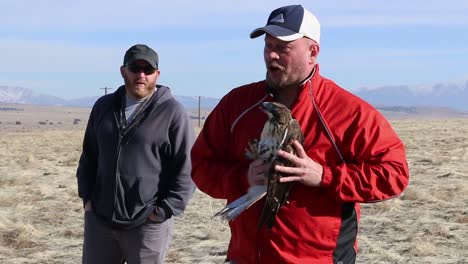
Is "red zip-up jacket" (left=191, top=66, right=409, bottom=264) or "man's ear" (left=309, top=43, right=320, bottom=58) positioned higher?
"man's ear" (left=309, top=43, right=320, bottom=58)

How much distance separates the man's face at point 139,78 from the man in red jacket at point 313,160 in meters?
1.66

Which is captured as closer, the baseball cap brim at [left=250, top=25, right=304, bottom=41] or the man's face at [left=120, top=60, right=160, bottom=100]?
the baseball cap brim at [left=250, top=25, right=304, bottom=41]

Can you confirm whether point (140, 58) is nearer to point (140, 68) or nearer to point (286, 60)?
point (140, 68)

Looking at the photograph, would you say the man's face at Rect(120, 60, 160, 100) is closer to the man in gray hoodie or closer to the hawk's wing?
the man in gray hoodie

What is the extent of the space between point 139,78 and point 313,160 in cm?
208

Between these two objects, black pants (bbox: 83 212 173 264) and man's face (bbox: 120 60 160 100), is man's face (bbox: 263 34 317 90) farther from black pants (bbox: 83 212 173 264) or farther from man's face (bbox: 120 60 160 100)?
black pants (bbox: 83 212 173 264)

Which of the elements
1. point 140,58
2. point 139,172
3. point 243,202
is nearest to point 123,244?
point 139,172

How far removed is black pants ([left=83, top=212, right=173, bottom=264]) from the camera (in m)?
4.83

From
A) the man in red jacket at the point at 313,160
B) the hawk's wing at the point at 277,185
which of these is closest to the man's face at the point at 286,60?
the man in red jacket at the point at 313,160

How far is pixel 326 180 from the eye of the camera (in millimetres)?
3035

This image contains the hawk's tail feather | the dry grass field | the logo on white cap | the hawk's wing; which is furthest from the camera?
the dry grass field

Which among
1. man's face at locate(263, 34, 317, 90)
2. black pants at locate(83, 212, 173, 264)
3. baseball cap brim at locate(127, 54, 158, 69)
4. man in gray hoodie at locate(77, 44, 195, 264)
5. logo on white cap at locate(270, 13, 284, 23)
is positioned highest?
logo on white cap at locate(270, 13, 284, 23)

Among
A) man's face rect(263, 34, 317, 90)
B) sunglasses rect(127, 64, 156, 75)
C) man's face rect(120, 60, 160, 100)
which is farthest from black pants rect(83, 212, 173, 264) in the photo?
man's face rect(263, 34, 317, 90)

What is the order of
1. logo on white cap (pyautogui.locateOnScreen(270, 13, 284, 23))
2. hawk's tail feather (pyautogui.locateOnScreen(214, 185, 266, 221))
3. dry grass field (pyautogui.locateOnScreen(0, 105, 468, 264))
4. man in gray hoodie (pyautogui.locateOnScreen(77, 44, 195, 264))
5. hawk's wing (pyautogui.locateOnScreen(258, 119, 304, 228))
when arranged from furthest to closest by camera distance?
dry grass field (pyautogui.locateOnScreen(0, 105, 468, 264)), man in gray hoodie (pyautogui.locateOnScreen(77, 44, 195, 264)), logo on white cap (pyautogui.locateOnScreen(270, 13, 284, 23)), hawk's tail feather (pyautogui.locateOnScreen(214, 185, 266, 221)), hawk's wing (pyautogui.locateOnScreen(258, 119, 304, 228))
